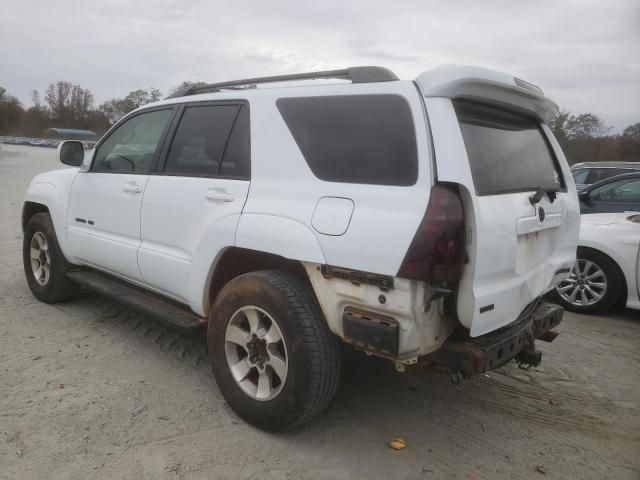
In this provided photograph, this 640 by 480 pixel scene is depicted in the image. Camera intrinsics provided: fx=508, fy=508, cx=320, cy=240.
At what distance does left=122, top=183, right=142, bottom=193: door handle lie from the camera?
3.66 meters

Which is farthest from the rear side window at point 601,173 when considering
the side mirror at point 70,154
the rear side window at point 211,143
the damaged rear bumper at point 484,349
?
the side mirror at point 70,154

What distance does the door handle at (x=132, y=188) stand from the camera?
3.66 m

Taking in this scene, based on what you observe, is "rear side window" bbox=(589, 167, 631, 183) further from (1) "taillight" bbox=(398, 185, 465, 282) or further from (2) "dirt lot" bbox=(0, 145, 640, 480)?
(1) "taillight" bbox=(398, 185, 465, 282)

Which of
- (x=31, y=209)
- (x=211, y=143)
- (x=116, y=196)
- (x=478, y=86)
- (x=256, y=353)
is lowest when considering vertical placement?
(x=256, y=353)

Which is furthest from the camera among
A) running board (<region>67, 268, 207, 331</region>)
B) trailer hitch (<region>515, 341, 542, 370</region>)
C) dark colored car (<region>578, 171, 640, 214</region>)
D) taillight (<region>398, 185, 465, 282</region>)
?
dark colored car (<region>578, 171, 640, 214</region>)

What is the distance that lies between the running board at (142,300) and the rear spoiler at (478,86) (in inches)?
76.8

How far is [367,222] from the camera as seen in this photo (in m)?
2.36

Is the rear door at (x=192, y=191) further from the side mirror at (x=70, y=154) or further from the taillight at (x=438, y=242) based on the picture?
the side mirror at (x=70, y=154)

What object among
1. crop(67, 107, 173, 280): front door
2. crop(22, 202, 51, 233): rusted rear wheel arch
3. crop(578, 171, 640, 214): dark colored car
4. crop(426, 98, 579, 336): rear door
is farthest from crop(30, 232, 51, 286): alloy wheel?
crop(578, 171, 640, 214): dark colored car

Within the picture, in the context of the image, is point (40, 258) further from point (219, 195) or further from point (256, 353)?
point (256, 353)

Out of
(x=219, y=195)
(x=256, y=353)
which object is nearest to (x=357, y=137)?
(x=219, y=195)

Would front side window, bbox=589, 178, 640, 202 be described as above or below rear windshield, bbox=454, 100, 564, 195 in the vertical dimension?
below

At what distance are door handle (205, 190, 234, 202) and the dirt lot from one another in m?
1.27

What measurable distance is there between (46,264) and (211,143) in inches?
102
